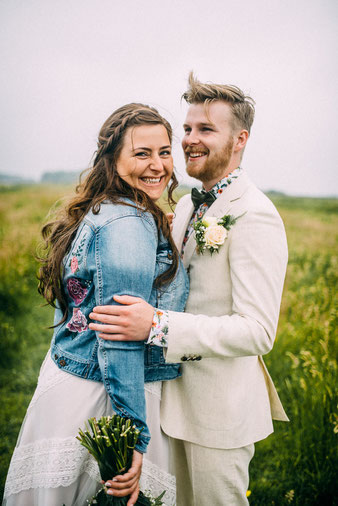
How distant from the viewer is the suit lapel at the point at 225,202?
2.38 meters

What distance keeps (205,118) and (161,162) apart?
581 mm

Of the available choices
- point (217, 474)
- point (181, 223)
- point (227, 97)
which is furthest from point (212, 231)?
point (217, 474)

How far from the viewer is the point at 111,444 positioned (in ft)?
5.68

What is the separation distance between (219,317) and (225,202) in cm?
77

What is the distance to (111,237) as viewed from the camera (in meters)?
1.81

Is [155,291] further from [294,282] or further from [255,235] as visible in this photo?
[294,282]

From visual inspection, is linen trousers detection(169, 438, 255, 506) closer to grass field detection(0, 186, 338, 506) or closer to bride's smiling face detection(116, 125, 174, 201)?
grass field detection(0, 186, 338, 506)

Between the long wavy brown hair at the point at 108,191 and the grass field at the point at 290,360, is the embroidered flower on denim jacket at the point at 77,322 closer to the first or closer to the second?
the long wavy brown hair at the point at 108,191

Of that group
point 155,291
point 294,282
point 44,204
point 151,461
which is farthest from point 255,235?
point 44,204

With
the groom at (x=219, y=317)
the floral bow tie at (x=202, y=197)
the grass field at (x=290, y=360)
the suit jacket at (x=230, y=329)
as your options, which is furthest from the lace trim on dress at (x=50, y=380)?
the floral bow tie at (x=202, y=197)

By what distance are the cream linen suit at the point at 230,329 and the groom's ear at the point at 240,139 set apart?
31 cm

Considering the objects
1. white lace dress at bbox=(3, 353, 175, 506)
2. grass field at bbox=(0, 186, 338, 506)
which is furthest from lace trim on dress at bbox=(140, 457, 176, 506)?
grass field at bbox=(0, 186, 338, 506)

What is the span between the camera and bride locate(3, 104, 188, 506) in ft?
5.98

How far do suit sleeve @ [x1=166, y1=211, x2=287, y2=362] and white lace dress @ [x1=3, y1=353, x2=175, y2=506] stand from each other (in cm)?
54
